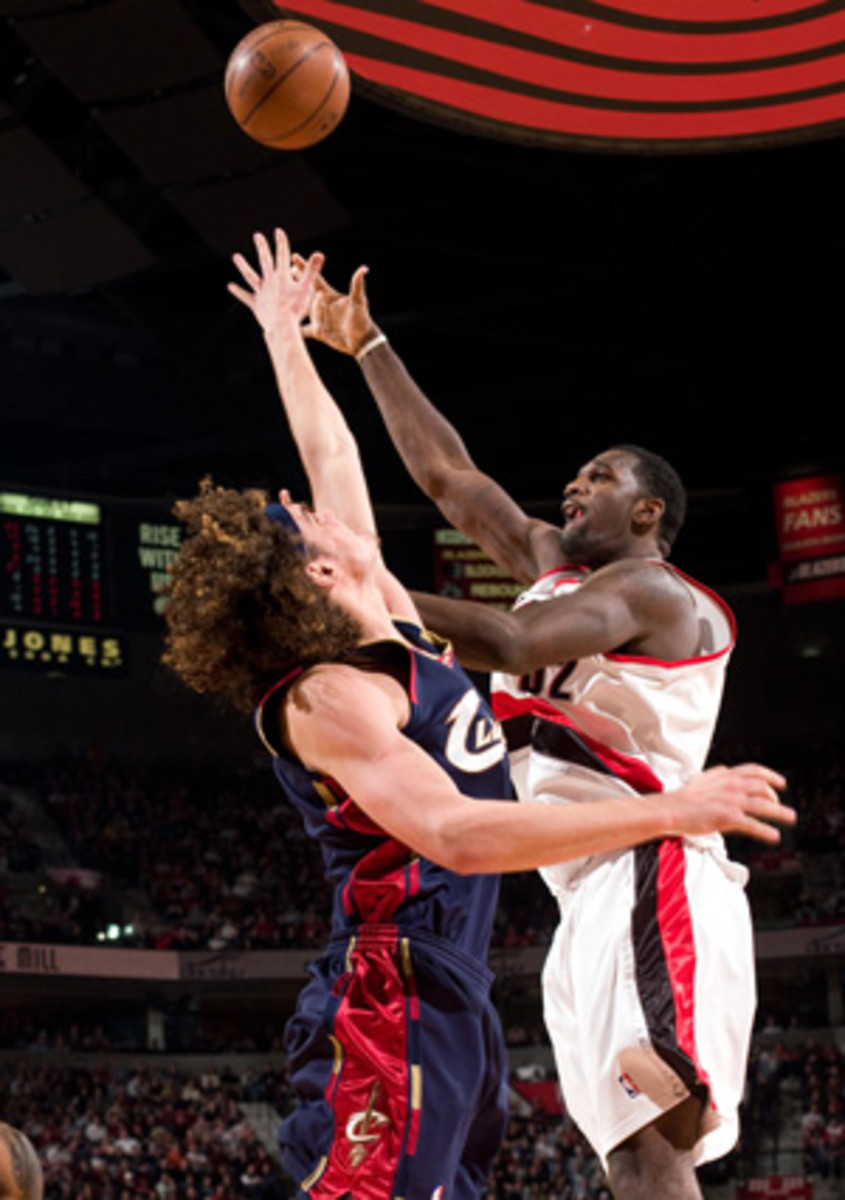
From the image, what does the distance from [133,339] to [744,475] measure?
8724 mm

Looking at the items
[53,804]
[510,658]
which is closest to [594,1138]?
[510,658]

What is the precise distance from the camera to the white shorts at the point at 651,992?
4219mm

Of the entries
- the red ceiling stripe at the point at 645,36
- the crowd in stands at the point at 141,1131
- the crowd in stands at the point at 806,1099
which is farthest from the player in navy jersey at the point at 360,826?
the crowd in stands at the point at 806,1099

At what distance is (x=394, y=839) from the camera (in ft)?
11.0

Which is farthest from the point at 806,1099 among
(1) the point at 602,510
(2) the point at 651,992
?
(2) the point at 651,992

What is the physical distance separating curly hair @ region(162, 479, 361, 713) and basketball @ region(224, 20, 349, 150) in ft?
11.0

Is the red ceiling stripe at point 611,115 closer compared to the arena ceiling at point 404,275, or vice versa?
the red ceiling stripe at point 611,115

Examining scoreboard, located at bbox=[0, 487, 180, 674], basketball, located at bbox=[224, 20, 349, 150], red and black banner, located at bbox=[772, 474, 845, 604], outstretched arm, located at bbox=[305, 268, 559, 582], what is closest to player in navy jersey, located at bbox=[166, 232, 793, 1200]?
outstretched arm, located at bbox=[305, 268, 559, 582]

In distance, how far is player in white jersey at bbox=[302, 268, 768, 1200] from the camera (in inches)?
166

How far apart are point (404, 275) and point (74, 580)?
540cm

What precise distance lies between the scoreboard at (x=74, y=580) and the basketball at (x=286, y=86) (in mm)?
12770

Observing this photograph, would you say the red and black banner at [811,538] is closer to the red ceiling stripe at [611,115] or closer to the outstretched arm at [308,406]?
the red ceiling stripe at [611,115]

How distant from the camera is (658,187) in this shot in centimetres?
1752

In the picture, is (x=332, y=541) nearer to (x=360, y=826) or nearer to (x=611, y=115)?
(x=360, y=826)
